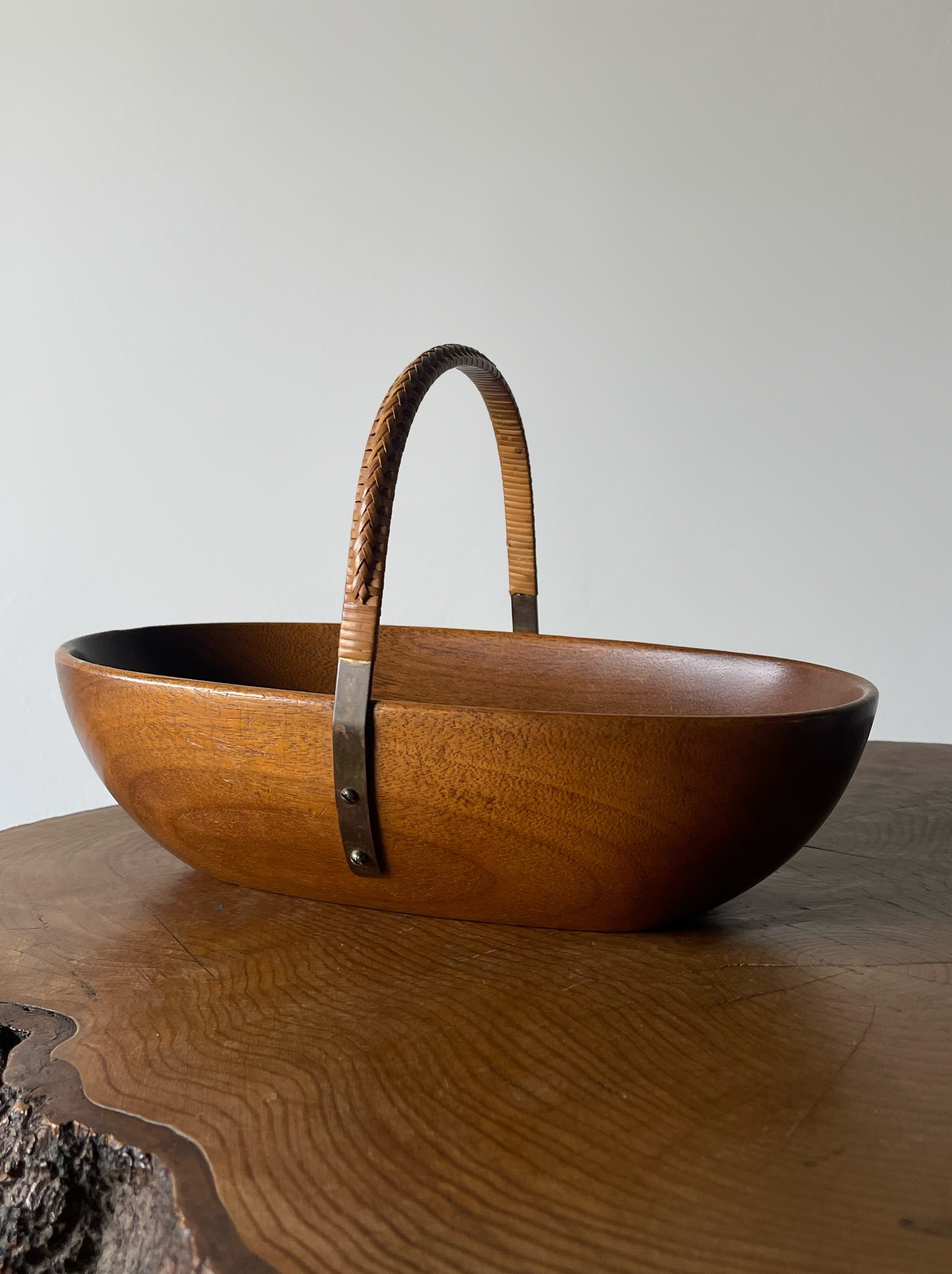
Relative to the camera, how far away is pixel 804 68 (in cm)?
230

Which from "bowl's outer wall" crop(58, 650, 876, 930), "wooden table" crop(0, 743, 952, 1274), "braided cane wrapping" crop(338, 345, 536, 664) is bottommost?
"wooden table" crop(0, 743, 952, 1274)

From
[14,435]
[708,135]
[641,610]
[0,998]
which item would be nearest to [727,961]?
[0,998]

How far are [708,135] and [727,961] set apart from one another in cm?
206

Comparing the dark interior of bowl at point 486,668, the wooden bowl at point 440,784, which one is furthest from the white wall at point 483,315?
the wooden bowl at point 440,784

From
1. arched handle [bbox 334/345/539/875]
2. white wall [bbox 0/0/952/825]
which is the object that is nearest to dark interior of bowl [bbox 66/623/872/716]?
arched handle [bbox 334/345/539/875]

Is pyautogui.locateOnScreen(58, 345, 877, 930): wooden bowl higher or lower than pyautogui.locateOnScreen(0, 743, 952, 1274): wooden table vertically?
higher

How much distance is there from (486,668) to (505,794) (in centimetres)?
42

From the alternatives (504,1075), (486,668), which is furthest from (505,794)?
(486,668)

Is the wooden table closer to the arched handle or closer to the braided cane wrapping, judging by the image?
the arched handle

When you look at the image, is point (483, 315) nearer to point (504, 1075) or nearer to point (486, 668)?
point (486, 668)

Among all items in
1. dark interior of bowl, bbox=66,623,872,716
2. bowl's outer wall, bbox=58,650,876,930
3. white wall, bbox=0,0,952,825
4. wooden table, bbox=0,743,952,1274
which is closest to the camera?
wooden table, bbox=0,743,952,1274

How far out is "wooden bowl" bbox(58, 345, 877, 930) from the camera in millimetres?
648

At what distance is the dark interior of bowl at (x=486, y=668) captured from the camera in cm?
94

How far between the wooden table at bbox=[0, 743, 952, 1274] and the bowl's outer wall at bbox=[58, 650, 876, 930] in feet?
0.12
